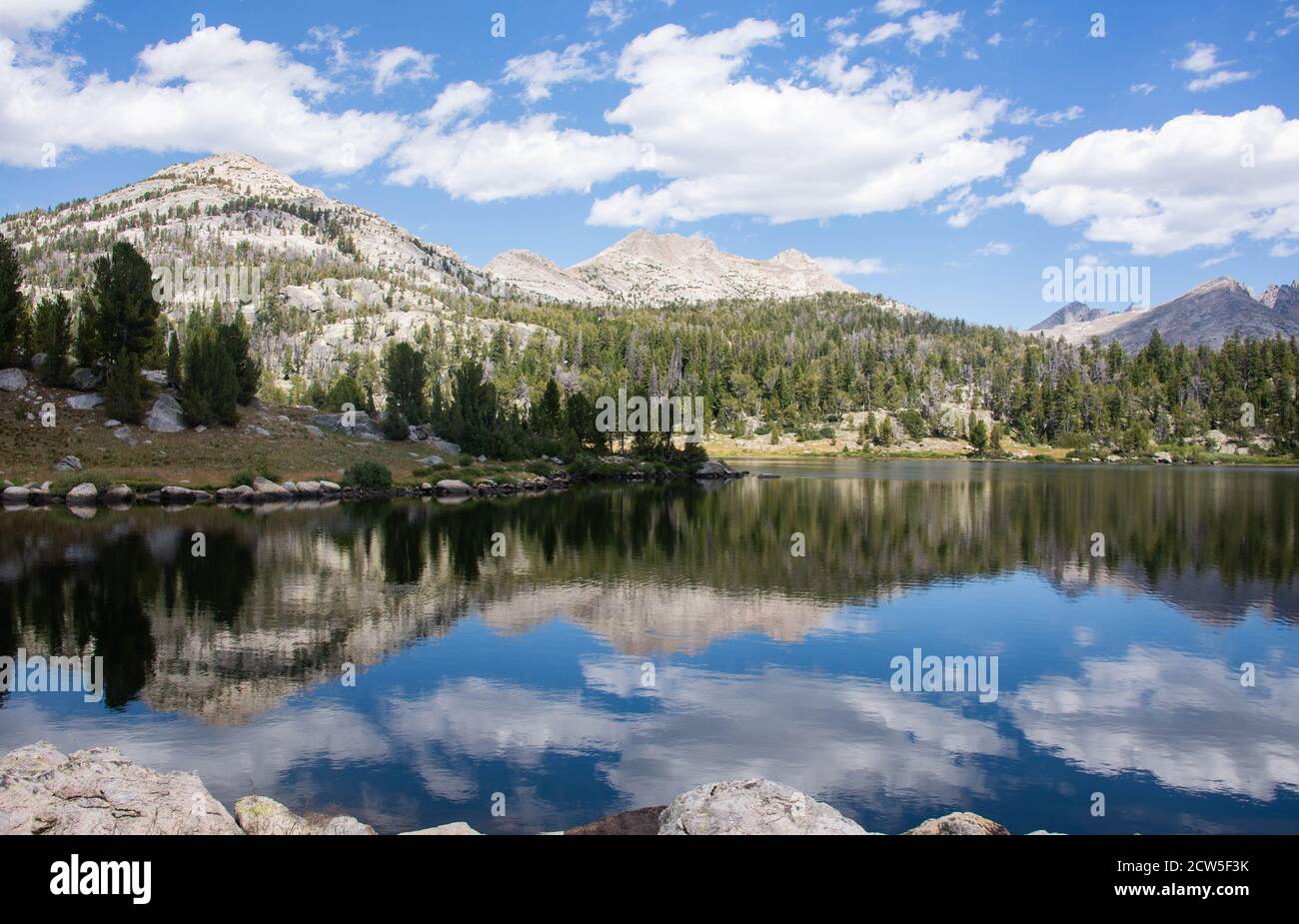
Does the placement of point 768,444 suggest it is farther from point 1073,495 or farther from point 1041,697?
point 1041,697

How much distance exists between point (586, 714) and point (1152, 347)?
700ft

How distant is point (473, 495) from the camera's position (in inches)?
2539

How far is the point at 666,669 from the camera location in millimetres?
17906

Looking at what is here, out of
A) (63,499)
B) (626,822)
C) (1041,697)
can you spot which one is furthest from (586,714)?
(63,499)

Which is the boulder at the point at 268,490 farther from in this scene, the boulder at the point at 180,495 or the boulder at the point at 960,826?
the boulder at the point at 960,826

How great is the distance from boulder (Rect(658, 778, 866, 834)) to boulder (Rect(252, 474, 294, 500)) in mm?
53973

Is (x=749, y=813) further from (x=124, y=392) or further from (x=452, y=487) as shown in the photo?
(x=124, y=392)

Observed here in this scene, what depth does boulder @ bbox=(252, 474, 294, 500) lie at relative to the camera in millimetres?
55875

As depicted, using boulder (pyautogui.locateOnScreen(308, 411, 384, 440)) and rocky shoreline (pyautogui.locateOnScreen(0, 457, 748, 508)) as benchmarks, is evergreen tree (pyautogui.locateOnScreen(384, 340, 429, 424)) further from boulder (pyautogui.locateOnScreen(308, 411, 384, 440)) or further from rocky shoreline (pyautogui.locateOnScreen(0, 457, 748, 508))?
rocky shoreline (pyautogui.locateOnScreen(0, 457, 748, 508))

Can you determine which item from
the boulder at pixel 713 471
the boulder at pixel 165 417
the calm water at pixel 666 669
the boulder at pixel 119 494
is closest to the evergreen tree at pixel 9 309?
the boulder at pixel 165 417

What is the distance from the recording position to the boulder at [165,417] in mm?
59750

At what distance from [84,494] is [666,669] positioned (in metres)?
49.2

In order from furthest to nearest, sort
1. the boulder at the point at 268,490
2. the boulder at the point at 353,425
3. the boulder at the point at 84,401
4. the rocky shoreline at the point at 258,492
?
the boulder at the point at 353,425 → the boulder at the point at 84,401 → the boulder at the point at 268,490 → the rocky shoreline at the point at 258,492

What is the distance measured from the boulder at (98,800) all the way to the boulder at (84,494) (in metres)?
48.7
